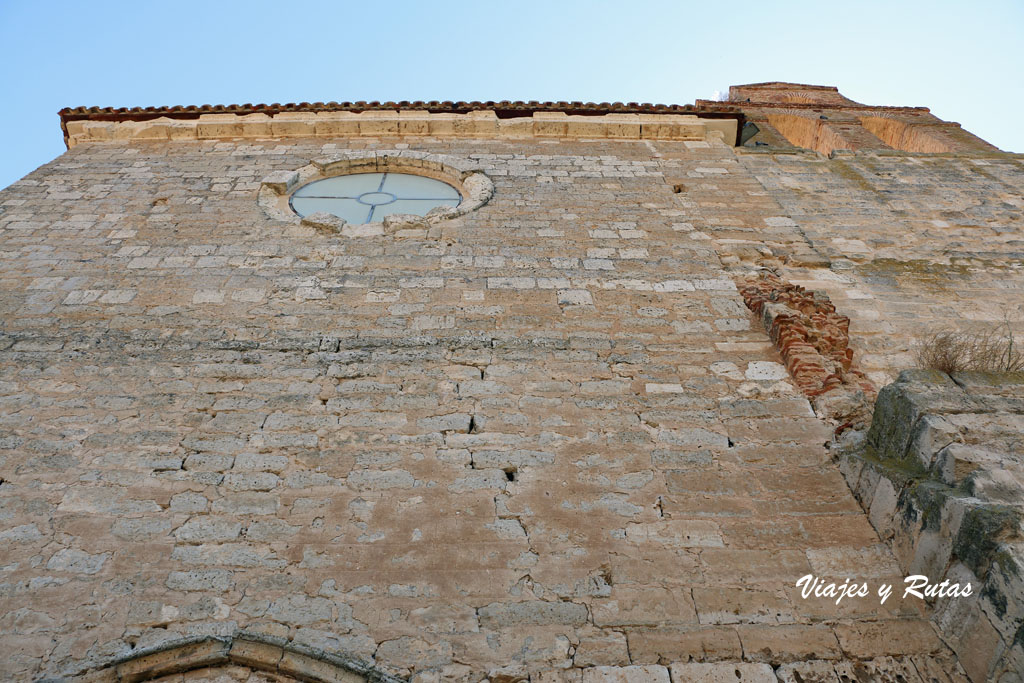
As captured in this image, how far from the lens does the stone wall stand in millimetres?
2951

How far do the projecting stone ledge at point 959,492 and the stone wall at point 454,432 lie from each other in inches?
5.3

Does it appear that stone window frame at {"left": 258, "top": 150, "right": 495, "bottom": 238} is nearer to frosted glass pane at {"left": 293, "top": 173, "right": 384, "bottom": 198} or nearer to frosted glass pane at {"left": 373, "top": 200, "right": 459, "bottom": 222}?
frosted glass pane at {"left": 293, "top": 173, "right": 384, "bottom": 198}

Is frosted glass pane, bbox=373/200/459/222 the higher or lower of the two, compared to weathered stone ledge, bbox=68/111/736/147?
lower

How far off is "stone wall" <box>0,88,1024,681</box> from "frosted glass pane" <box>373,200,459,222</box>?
2.06 ft

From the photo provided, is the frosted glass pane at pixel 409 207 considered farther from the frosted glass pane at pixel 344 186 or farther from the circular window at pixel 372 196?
the frosted glass pane at pixel 344 186

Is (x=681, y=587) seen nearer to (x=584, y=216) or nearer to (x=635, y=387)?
(x=635, y=387)

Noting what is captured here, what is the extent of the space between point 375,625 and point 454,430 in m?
1.20

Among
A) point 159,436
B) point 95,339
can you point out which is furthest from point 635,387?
point 95,339

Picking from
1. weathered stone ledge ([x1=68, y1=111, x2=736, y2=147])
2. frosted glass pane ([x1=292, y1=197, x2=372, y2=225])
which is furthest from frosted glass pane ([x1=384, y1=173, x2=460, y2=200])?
weathered stone ledge ([x1=68, y1=111, x2=736, y2=147])

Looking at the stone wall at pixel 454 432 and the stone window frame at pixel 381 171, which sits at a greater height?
the stone window frame at pixel 381 171

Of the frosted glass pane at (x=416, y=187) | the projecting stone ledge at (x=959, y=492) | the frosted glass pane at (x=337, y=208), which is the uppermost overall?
the frosted glass pane at (x=416, y=187)

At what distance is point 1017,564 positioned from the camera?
102 inches

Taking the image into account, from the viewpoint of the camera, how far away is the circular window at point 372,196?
6531mm

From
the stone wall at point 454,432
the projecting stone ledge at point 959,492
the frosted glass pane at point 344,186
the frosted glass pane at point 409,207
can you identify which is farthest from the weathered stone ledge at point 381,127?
the projecting stone ledge at point 959,492
